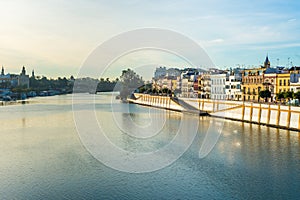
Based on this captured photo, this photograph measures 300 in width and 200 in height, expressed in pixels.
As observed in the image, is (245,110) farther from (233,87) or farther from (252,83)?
(233,87)

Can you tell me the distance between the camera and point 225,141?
24109mm

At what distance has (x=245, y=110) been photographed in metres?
36.7

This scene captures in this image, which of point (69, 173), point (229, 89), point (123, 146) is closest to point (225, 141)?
point (123, 146)

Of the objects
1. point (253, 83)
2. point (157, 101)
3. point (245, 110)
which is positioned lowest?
point (157, 101)

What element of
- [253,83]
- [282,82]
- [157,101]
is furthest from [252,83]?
[157,101]

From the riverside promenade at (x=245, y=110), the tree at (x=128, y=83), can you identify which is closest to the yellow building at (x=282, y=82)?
the riverside promenade at (x=245, y=110)

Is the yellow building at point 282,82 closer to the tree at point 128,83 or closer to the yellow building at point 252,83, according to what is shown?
the yellow building at point 252,83

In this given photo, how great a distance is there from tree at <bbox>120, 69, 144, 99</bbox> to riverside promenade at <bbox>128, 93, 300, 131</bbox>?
116 feet

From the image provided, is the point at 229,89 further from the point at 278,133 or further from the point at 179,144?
the point at 179,144

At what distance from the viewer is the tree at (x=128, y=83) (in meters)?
94.8

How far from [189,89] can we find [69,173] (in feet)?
198

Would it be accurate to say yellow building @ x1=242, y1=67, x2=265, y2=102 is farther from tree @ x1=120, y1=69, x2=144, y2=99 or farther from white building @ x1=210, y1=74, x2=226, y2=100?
tree @ x1=120, y1=69, x2=144, y2=99

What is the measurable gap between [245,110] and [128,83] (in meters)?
64.3

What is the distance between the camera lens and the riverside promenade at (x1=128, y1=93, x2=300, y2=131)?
95.6 ft
